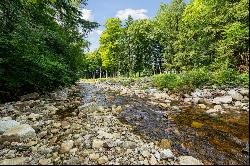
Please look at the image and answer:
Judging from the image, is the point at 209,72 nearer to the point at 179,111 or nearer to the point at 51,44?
the point at 179,111

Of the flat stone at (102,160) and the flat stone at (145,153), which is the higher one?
the flat stone at (145,153)

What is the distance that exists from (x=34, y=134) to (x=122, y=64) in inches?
1351

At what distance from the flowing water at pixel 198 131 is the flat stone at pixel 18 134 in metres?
2.25

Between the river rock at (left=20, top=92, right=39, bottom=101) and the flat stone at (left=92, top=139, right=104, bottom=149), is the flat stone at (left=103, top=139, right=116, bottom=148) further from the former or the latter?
the river rock at (left=20, top=92, right=39, bottom=101)

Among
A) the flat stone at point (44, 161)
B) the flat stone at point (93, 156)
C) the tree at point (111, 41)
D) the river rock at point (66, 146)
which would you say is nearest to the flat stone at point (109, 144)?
the flat stone at point (93, 156)

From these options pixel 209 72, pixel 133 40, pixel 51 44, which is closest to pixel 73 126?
pixel 209 72

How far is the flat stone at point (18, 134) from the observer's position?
5.10m

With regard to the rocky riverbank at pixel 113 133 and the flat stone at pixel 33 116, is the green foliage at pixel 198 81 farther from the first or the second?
the flat stone at pixel 33 116

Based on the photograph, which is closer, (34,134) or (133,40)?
(34,134)

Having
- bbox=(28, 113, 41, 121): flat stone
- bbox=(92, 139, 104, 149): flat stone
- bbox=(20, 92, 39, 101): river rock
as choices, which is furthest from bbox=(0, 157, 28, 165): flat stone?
bbox=(20, 92, 39, 101): river rock

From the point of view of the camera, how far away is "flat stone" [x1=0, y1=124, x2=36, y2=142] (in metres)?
5.10

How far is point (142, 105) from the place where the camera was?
28.7 feet

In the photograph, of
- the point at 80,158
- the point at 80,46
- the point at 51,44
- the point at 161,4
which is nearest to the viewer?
the point at 80,158

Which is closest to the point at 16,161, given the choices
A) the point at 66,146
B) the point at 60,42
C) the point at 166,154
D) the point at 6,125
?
the point at 66,146
